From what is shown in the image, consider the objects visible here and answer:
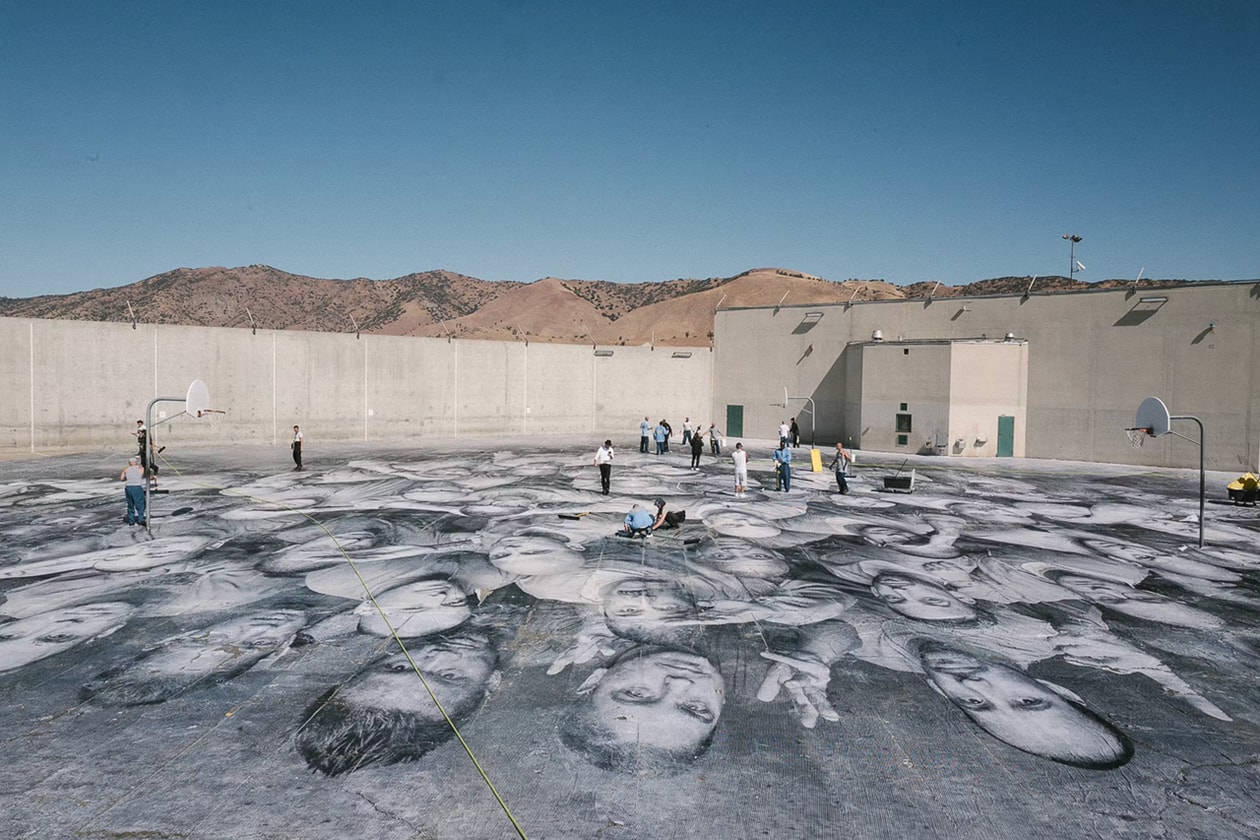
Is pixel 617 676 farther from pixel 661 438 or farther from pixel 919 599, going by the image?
pixel 661 438

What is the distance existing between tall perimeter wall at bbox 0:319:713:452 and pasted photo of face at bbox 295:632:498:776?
1021 inches

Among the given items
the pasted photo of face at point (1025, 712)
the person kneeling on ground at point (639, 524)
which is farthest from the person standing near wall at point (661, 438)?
the pasted photo of face at point (1025, 712)

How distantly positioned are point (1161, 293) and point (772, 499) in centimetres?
2108

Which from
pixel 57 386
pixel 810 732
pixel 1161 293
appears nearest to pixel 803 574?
pixel 810 732

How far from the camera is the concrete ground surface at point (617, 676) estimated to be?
612cm

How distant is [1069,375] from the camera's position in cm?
3200

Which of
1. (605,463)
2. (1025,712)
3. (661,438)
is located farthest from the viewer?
(661,438)

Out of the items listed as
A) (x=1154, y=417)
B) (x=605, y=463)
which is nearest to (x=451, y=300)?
(x=605, y=463)

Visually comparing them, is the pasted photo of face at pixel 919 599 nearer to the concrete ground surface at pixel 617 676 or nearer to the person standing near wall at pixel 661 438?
the concrete ground surface at pixel 617 676

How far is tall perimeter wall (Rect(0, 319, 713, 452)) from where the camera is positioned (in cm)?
2772

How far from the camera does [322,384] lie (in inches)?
1310

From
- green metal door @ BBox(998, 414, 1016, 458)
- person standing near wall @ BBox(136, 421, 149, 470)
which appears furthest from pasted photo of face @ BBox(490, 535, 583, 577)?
green metal door @ BBox(998, 414, 1016, 458)

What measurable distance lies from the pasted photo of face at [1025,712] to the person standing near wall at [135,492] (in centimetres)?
1561

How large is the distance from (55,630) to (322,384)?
80.7ft
